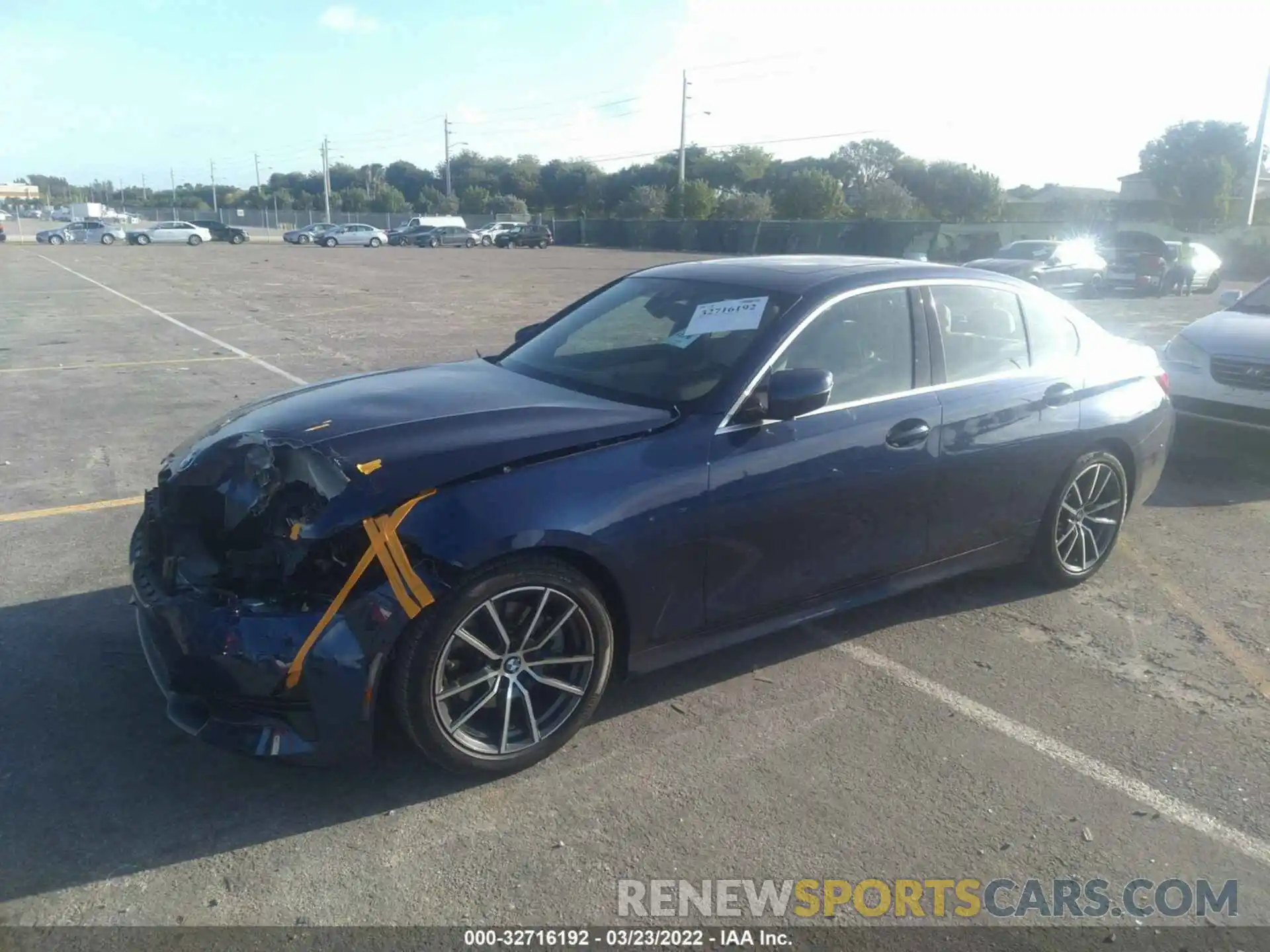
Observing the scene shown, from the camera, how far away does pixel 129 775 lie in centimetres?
339

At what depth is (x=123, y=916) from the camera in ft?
9.04

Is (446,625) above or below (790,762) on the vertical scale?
above

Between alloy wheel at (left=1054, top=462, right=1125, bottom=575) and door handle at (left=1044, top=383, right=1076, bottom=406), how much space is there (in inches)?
15.5

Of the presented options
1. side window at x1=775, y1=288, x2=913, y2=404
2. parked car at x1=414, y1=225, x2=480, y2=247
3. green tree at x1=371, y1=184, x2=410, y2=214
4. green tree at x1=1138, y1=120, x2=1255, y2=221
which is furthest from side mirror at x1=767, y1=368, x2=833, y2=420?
green tree at x1=371, y1=184, x2=410, y2=214

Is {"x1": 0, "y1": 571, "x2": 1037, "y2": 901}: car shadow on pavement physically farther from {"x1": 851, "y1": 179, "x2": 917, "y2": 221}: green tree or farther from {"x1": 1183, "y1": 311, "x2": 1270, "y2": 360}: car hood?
{"x1": 851, "y1": 179, "x2": 917, "y2": 221}: green tree

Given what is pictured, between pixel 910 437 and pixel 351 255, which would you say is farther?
pixel 351 255

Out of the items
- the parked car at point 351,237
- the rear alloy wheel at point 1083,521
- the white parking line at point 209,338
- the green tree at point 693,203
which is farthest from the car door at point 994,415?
the green tree at point 693,203

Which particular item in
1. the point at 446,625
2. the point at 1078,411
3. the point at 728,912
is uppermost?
the point at 1078,411

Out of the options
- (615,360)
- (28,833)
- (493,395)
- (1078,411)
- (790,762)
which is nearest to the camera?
(28,833)

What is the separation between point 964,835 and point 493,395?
2382mm

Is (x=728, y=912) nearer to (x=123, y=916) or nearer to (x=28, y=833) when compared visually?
(x=123, y=916)

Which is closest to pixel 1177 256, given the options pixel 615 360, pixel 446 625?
pixel 615 360

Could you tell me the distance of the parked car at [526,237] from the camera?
59156 millimetres

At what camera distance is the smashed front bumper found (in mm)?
3057
